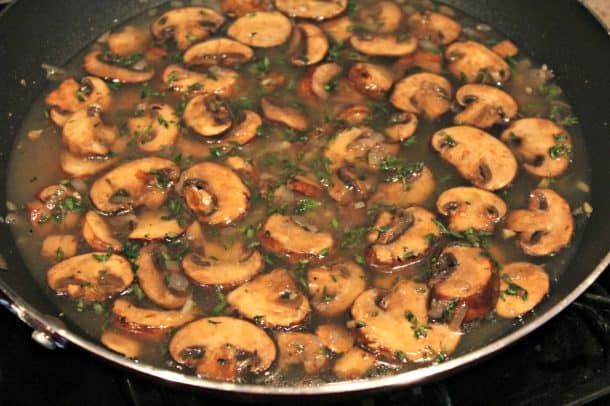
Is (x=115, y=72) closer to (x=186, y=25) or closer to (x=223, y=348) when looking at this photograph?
(x=186, y=25)

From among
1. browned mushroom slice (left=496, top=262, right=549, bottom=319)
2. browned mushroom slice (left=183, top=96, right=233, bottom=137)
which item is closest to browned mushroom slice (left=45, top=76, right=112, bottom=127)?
browned mushroom slice (left=183, top=96, right=233, bottom=137)

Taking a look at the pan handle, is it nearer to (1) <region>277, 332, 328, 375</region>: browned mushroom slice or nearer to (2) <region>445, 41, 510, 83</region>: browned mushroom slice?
(1) <region>277, 332, 328, 375</region>: browned mushroom slice

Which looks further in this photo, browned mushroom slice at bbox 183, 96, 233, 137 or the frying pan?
browned mushroom slice at bbox 183, 96, 233, 137

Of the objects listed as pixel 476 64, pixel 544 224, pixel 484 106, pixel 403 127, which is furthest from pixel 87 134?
pixel 544 224

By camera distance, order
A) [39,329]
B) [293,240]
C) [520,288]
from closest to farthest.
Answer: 1. [39,329]
2. [520,288]
3. [293,240]

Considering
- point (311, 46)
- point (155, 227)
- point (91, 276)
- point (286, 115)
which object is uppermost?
point (311, 46)

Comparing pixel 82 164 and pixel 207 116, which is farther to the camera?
pixel 207 116

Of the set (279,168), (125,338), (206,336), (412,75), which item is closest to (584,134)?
(412,75)
